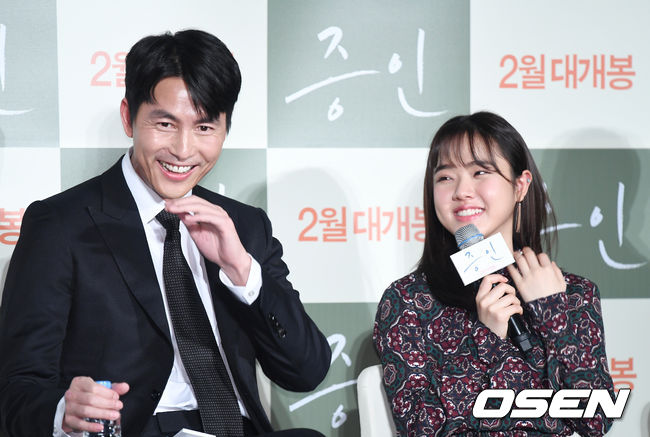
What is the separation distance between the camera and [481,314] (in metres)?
1.90

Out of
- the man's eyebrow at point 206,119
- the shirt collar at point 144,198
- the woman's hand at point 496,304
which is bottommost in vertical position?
the woman's hand at point 496,304

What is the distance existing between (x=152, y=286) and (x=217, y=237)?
0.78 ft

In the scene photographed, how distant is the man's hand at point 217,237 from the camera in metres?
1.60

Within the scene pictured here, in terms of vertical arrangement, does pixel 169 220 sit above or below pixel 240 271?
above

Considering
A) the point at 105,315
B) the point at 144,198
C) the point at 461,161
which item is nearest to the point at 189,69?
the point at 144,198

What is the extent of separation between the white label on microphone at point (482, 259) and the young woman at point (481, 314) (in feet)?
0.26

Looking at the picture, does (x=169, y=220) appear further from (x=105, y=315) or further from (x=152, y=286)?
(x=105, y=315)

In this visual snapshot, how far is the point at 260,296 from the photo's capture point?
1.72 m

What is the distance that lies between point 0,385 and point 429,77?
171 cm

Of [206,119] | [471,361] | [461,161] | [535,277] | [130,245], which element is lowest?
[471,361]

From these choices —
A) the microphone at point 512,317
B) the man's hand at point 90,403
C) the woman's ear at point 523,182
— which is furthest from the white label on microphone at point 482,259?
the man's hand at point 90,403

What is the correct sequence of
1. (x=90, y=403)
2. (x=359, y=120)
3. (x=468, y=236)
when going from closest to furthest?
1. (x=90, y=403)
2. (x=468, y=236)
3. (x=359, y=120)

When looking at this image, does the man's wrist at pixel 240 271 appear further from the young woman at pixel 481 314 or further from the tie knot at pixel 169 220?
the young woman at pixel 481 314

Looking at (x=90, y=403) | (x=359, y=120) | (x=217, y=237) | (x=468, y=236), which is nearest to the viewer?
(x=90, y=403)
